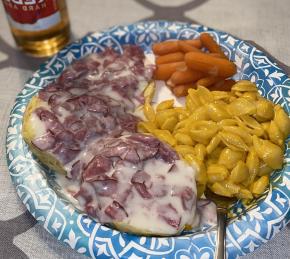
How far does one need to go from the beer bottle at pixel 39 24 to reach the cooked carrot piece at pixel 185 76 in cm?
47

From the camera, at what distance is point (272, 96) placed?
4.34ft

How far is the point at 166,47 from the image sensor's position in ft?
4.86

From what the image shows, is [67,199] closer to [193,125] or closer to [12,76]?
[193,125]

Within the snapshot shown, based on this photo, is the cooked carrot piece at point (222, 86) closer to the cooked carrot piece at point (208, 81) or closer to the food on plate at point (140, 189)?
the cooked carrot piece at point (208, 81)

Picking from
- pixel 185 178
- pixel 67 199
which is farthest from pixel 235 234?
pixel 67 199

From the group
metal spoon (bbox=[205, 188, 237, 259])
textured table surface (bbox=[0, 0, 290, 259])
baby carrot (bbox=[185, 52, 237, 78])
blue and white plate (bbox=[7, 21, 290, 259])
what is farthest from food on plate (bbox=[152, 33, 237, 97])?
metal spoon (bbox=[205, 188, 237, 259])

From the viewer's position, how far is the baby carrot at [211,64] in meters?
1.38

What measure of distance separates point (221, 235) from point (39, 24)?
943mm

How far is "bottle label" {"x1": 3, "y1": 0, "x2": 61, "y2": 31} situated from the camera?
147cm

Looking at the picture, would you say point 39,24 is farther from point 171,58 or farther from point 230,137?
point 230,137

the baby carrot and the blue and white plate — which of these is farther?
the baby carrot

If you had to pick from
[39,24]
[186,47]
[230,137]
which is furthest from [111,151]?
[39,24]

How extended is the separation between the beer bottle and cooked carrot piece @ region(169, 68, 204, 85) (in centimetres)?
47

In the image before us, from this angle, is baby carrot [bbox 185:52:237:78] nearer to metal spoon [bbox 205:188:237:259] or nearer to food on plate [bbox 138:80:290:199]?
food on plate [bbox 138:80:290:199]
